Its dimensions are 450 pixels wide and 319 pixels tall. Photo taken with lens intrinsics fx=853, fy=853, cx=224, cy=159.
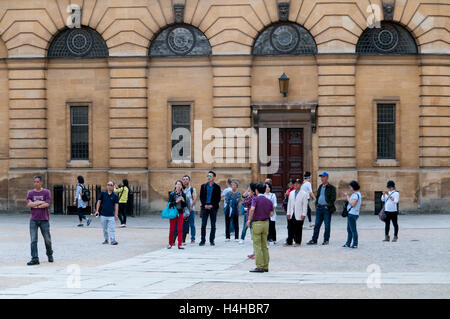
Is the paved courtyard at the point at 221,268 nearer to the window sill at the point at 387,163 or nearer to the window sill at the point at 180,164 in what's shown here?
the window sill at the point at 387,163

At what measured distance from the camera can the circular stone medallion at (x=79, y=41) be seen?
3219cm

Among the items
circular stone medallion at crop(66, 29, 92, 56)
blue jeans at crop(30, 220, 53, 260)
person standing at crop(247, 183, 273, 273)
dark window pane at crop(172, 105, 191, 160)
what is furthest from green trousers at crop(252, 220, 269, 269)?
circular stone medallion at crop(66, 29, 92, 56)

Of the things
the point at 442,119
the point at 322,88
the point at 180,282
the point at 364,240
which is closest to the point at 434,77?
the point at 442,119

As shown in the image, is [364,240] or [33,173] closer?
[364,240]

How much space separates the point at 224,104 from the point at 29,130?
295 inches

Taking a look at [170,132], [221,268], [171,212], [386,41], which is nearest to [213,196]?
[171,212]

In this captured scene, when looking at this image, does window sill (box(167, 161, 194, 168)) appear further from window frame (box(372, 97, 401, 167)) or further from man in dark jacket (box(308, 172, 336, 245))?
man in dark jacket (box(308, 172, 336, 245))

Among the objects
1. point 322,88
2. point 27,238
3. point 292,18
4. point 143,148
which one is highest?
point 292,18

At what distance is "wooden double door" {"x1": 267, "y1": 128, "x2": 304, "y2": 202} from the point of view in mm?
31797

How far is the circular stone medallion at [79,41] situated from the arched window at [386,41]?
10.1m

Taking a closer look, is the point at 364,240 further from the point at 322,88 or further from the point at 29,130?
the point at 29,130

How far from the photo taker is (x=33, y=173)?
32156 mm

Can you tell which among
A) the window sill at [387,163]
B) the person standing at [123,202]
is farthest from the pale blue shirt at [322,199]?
the window sill at [387,163]

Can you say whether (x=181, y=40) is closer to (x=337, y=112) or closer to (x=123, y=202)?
(x=337, y=112)
